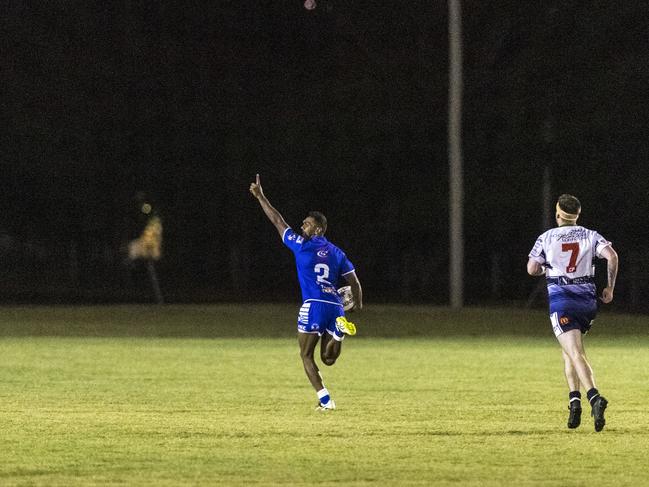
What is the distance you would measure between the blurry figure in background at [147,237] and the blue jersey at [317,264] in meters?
39.9

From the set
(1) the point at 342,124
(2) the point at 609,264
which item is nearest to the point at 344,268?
(2) the point at 609,264

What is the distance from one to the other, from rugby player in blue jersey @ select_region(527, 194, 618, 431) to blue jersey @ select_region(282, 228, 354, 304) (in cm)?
269

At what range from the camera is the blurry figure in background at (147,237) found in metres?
56.4

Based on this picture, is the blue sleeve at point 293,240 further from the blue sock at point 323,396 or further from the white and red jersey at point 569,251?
the white and red jersey at point 569,251

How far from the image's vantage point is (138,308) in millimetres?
41375

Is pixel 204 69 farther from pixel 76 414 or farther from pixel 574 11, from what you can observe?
pixel 76 414

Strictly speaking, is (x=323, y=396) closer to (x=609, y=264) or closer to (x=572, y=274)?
(x=572, y=274)

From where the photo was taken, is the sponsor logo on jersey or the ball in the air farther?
the ball in the air

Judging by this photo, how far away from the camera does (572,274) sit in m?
14.5

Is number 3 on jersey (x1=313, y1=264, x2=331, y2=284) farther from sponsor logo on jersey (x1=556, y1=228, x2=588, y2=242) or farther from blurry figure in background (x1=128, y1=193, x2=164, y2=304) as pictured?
blurry figure in background (x1=128, y1=193, x2=164, y2=304)

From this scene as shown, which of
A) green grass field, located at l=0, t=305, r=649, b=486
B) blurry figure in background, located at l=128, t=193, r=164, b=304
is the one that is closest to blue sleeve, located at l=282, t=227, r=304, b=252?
green grass field, located at l=0, t=305, r=649, b=486

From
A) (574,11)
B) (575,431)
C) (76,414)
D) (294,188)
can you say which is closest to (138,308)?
(294,188)

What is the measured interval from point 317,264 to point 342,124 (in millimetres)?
35396

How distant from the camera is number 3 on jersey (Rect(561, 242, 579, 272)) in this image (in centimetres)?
1437
